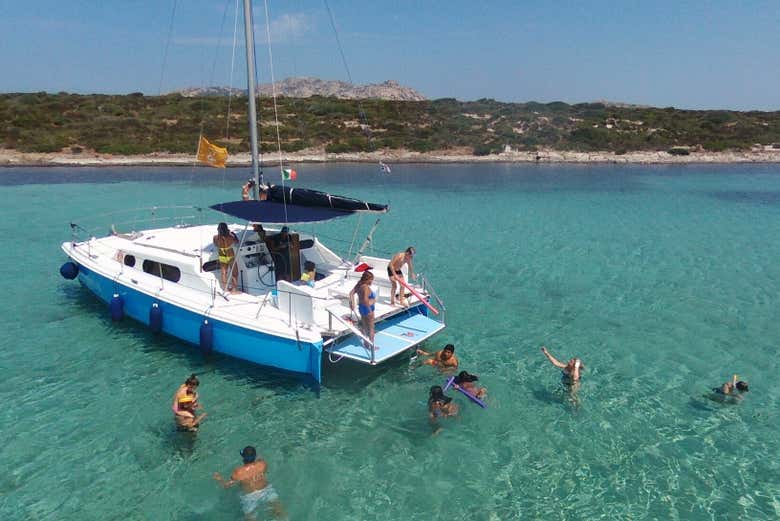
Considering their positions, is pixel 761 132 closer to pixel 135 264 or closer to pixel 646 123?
pixel 646 123

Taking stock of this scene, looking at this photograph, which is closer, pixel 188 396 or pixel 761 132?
pixel 188 396

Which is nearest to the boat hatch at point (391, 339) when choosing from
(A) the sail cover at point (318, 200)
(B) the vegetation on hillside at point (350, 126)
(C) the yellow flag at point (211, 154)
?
(A) the sail cover at point (318, 200)

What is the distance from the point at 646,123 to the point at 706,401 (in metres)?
77.2

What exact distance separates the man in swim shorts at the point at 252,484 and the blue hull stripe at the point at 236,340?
222 centimetres

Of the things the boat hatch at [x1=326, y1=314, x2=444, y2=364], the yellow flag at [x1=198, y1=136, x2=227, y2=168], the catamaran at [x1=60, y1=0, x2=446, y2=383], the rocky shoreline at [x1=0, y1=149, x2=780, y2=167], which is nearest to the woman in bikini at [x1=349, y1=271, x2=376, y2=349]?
the catamaran at [x1=60, y1=0, x2=446, y2=383]

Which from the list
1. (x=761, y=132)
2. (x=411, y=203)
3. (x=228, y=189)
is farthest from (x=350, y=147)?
(x=761, y=132)

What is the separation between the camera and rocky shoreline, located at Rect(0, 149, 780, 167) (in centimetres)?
4659

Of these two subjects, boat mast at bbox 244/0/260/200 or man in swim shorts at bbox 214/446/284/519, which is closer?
man in swim shorts at bbox 214/446/284/519

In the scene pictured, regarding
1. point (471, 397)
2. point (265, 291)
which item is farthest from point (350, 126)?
point (471, 397)

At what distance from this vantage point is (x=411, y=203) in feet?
102

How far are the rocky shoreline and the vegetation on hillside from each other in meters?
1.62

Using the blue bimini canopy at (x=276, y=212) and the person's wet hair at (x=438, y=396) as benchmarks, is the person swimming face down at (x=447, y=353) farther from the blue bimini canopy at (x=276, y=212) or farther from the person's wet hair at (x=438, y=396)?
the blue bimini canopy at (x=276, y=212)

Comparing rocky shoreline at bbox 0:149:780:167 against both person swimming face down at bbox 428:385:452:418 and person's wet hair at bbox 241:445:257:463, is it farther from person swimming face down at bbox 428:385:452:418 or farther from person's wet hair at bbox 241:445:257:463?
person's wet hair at bbox 241:445:257:463

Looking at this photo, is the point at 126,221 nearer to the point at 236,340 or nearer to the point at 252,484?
the point at 236,340
